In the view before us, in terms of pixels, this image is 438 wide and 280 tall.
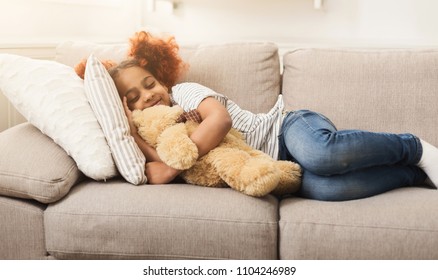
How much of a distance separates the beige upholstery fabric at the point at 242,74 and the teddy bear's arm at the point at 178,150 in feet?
1.56

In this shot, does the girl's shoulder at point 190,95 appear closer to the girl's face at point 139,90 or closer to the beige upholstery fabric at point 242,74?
the girl's face at point 139,90

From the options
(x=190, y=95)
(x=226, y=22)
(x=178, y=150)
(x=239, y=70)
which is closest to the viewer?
(x=178, y=150)

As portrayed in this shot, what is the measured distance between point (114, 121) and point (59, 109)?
17cm

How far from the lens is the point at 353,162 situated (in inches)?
62.0

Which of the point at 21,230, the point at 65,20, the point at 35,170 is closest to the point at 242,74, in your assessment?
the point at 35,170

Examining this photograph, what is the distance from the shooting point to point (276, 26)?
9.10 ft

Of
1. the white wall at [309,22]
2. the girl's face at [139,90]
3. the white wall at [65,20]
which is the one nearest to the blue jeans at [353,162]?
the girl's face at [139,90]

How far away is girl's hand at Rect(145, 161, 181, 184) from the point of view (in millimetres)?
1618

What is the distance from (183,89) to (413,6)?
138cm

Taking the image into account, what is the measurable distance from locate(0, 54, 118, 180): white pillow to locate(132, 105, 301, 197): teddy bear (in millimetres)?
152

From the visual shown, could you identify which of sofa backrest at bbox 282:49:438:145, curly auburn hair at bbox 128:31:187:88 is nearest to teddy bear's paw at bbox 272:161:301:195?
sofa backrest at bbox 282:49:438:145

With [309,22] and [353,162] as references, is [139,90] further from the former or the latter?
[309,22]

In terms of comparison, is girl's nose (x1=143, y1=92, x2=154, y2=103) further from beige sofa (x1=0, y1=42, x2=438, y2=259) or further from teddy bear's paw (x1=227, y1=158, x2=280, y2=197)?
teddy bear's paw (x1=227, y1=158, x2=280, y2=197)
